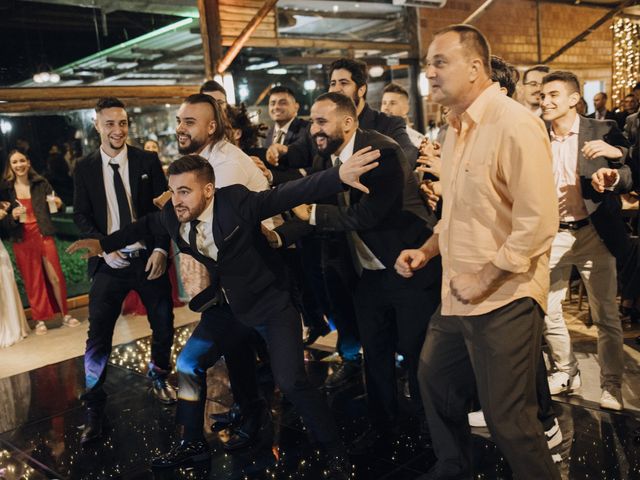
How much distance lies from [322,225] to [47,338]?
172 inches

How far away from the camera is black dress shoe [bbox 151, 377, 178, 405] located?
425cm

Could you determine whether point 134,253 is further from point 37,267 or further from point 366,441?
point 37,267

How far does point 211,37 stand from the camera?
8344 mm

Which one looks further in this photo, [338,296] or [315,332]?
[315,332]

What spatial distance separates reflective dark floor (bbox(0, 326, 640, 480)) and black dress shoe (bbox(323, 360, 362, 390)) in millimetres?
96

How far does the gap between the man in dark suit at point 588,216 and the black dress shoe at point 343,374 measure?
61.8 inches

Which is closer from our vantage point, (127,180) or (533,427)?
(533,427)

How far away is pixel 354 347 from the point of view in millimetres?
4480

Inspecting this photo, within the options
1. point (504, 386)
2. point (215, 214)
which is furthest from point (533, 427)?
point (215, 214)

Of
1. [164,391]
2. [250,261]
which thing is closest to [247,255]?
[250,261]

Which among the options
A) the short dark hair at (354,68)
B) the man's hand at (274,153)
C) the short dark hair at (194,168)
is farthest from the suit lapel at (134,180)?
the short dark hair at (354,68)

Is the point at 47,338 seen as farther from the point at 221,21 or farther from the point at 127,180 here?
the point at 221,21

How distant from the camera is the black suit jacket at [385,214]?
3018mm

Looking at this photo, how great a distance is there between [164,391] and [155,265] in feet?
3.14
